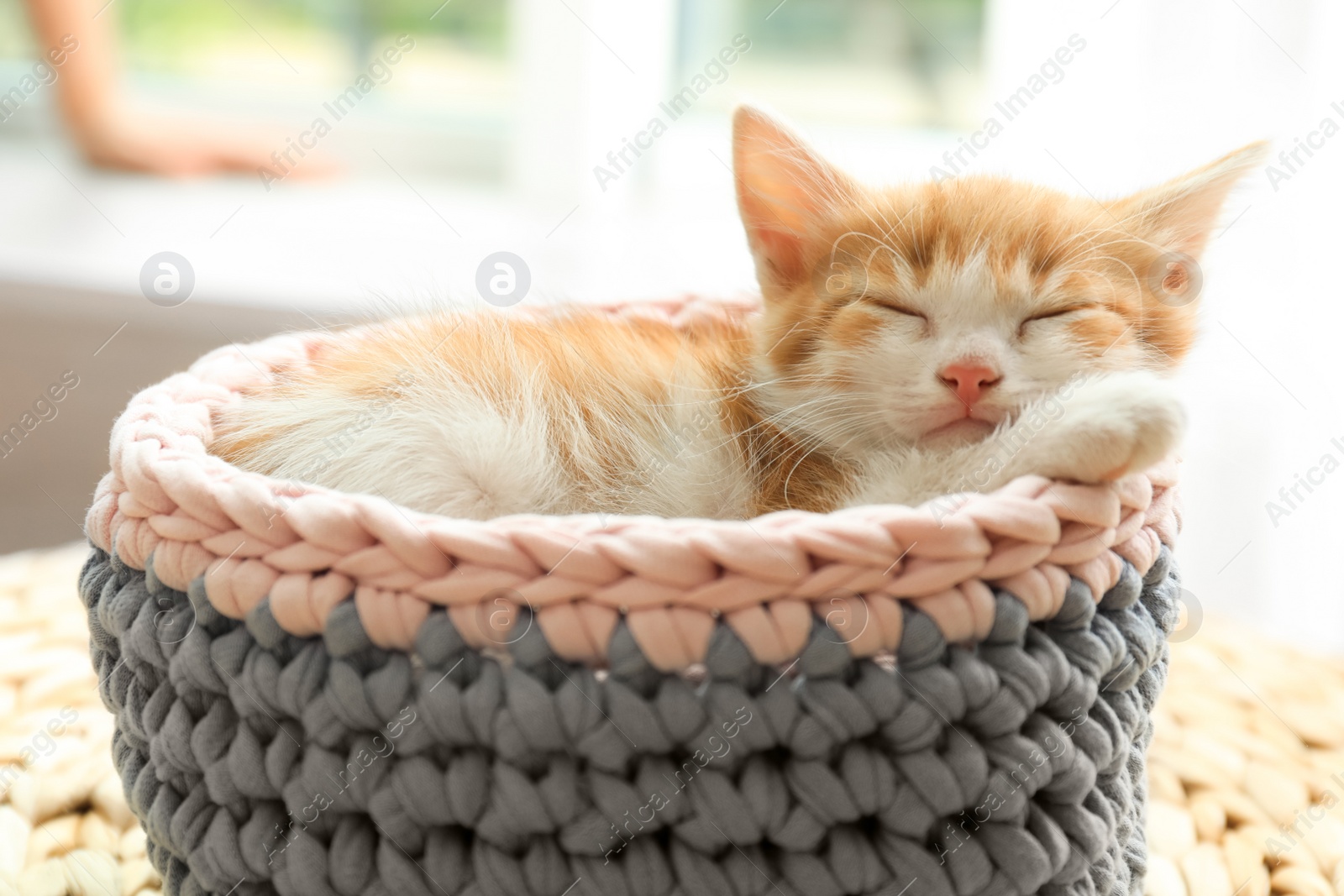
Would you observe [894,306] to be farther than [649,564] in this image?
Yes

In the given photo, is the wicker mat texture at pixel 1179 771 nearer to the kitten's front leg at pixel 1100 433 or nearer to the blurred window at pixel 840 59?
the kitten's front leg at pixel 1100 433

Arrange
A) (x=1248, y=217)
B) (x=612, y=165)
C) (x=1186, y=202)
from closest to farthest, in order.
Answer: (x=1186, y=202) < (x=1248, y=217) < (x=612, y=165)

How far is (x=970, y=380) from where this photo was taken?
87 cm

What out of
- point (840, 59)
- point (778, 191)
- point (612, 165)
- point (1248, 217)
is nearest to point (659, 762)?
point (778, 191)

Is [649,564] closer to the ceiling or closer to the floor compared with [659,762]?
closer to the ceiling

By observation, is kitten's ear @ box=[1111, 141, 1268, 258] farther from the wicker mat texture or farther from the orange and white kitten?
the wicker mat texture

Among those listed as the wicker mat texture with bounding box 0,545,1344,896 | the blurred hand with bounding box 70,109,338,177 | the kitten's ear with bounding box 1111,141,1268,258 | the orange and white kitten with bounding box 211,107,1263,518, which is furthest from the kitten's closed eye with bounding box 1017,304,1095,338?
the blurred hand with bounding box 70,109,338,177

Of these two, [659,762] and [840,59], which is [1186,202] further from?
[840,59]

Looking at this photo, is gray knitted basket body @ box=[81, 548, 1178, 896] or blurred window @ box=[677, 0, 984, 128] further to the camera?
blurred window @ box=[677, 0, 984, 128]

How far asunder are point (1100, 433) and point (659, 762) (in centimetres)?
34

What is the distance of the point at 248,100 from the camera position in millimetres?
2707

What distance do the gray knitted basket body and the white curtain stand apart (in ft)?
2.94

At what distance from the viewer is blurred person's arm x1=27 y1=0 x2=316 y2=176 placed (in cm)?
238

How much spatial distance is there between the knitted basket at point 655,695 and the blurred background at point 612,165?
57 cm
